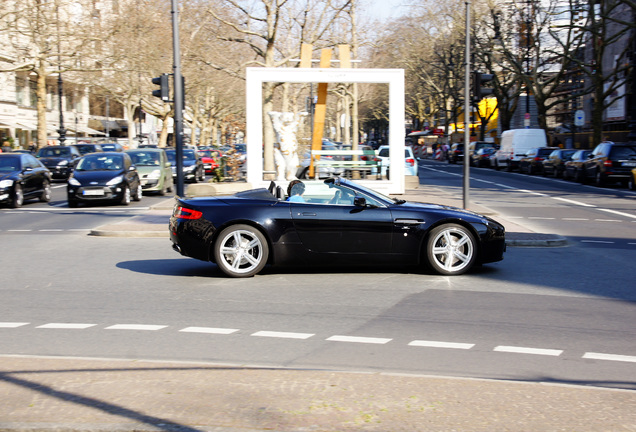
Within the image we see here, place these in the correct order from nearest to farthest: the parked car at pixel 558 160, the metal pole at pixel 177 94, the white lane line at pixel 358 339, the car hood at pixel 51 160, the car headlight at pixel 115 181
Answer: the white lane line at pixel 358 339 → the metal pole at pixel 177 94 → the car headlight at pixel 115 181 → the parked car at pixel 558 160 → the car hood at pixel 51 160

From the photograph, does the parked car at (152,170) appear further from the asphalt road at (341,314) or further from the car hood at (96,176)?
the asphalt road at (341,314)

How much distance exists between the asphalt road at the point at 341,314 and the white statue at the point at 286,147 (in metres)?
9.91

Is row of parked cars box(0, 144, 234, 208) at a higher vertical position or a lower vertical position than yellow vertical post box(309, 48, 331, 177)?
lower

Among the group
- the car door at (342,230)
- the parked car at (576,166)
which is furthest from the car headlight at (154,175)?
the parked car at (576,166)

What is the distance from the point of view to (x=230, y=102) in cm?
9131

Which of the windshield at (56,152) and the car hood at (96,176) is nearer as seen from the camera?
the car hood at (96,176)

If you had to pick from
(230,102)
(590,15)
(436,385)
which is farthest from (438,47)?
(436,385)

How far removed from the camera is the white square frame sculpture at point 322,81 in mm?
21250

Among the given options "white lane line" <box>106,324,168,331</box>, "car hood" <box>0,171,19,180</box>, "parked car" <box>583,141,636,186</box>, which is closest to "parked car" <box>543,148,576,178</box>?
"parked car" <box>583,141,636,186</box>

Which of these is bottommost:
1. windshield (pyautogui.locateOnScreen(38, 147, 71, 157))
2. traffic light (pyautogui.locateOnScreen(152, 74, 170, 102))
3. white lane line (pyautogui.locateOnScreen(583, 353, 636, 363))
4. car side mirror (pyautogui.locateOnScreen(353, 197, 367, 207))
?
white lane line (pyautogui.locateOnScreen(583, 353, 636, 363))

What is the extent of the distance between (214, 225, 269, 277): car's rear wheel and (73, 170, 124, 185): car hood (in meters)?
13.6

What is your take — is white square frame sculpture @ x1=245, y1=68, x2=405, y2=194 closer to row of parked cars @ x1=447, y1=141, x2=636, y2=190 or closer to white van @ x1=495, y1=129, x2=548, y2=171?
row of parked cars @ x1=447, y1=141, x2=636, y2=190

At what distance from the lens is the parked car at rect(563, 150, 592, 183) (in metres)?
34.2

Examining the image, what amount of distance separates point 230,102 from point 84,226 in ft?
247
